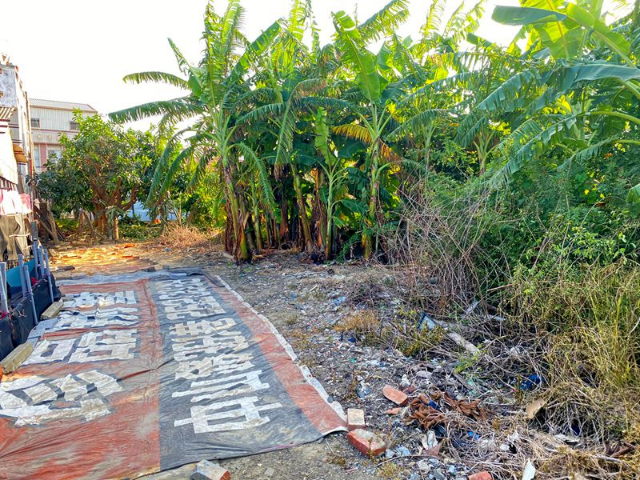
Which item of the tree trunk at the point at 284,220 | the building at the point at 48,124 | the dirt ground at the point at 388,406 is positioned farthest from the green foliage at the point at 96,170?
the building at the point at 48,124

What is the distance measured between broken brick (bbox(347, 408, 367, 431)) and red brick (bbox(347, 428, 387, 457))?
0.33ft

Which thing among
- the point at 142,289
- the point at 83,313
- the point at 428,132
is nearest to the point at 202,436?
the point at 83,313

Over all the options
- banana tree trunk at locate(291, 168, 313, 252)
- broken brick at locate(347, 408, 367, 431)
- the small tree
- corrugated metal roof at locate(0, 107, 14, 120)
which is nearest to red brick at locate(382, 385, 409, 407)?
broken brick at locate(347, 408, 367, 431)

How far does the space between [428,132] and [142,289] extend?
611cm

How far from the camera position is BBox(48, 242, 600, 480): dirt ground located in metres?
2.58

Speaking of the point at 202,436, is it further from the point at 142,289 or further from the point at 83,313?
the point at 142,289

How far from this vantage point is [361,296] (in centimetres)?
560

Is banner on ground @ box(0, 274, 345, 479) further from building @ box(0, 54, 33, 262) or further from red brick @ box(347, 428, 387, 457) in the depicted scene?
building @ box(0, 54, 33, 262)

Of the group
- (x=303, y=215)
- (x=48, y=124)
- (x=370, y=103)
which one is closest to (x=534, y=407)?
(x=370, y=103)

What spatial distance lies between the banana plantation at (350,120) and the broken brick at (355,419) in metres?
3.23

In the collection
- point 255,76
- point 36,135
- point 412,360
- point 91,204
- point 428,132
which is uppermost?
point 36,135

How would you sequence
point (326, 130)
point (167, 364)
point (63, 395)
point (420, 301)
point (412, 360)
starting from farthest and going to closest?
point (326, 130) → point (420, 301) → point (167, 364) → point (412, 360) → point (63, 395)

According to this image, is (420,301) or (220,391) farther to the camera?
(420,301)

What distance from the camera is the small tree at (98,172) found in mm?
12227
